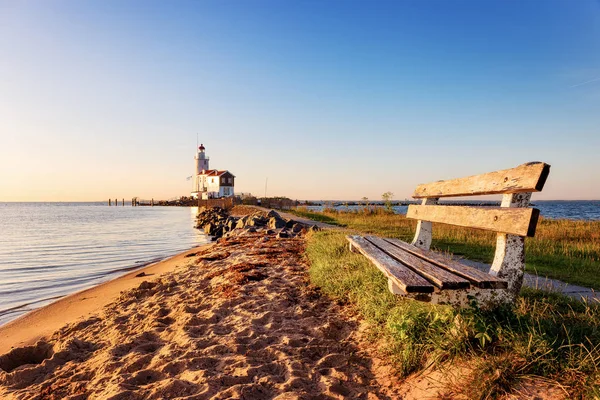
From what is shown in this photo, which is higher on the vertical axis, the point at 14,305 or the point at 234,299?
the point at 234,299

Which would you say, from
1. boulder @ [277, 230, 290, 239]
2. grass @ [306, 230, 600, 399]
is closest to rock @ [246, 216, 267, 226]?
boulder @ [277, 230, 290, 239]

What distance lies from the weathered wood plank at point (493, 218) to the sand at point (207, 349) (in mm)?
1496

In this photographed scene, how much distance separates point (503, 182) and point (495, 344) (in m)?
1.34

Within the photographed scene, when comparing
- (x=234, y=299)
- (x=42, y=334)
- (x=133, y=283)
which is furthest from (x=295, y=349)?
(x=133, y=283)

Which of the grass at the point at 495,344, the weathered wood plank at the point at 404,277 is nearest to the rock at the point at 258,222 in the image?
the grass at the point at 495,344

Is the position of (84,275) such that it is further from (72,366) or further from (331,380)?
(331,380)

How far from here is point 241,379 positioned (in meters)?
3.08

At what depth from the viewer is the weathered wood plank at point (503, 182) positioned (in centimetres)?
282

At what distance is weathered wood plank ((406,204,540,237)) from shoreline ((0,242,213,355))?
556 centimetres

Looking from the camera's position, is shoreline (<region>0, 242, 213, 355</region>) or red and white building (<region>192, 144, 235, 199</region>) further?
red and white building (<region>192, 144, 235, 199</region>)

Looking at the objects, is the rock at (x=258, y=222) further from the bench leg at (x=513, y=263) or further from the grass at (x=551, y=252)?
the bench leg at (x=513, y=263)

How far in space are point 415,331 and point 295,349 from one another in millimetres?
1139

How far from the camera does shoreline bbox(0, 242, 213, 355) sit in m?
5.62

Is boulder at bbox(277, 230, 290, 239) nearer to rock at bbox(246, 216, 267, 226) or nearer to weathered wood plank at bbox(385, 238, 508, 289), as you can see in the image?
rock at bbox(246, 216, 267, 226)
